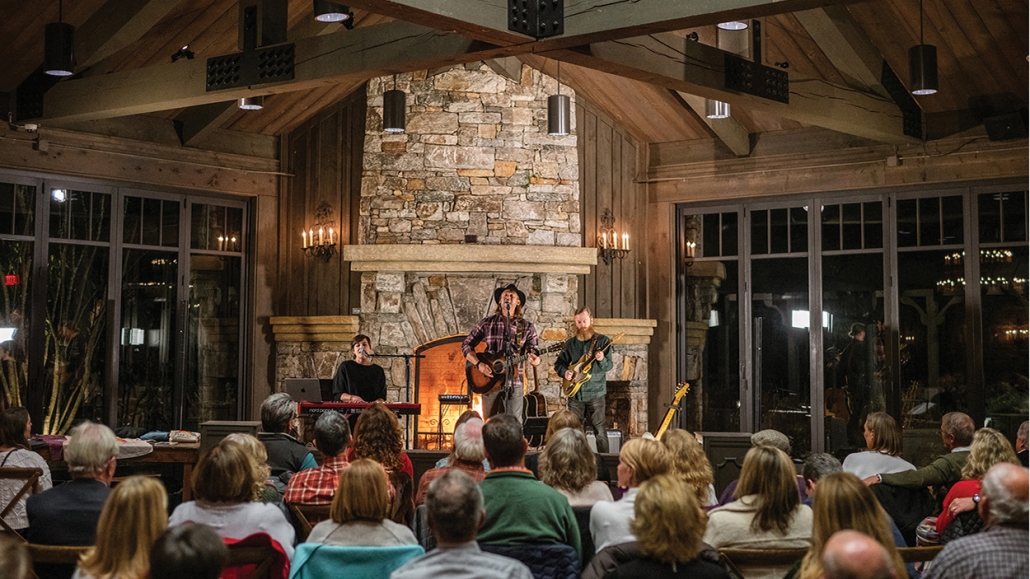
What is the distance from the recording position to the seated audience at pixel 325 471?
424 cm

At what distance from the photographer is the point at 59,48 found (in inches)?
298

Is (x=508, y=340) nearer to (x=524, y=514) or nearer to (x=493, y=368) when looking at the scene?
(x=493, y=368)

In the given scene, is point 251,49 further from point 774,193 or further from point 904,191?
point 904,191

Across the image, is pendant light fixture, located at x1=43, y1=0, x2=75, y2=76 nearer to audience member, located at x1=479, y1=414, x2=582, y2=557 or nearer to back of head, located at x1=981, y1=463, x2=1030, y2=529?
audience member, located at x1=479, y1=414, x2=582, y2=557

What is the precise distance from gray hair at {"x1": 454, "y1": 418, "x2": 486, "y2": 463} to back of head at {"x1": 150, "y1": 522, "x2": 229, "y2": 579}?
2.04 m

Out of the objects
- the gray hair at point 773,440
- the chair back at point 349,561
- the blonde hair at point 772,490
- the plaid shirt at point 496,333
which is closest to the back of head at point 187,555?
the chair back at point 349,561

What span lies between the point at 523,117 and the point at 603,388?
309cm

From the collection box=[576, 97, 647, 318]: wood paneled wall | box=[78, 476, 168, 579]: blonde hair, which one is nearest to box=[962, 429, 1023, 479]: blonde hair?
box=[78, 476, 168, 579]: blonde hair

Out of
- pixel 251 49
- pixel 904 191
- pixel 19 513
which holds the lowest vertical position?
pixel 19 513

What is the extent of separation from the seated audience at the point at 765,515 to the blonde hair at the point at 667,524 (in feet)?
1.72

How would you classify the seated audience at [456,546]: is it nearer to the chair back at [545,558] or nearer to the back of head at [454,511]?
the back of head at [454,511]

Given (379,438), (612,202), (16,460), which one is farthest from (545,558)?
(612,202)

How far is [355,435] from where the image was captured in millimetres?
4785

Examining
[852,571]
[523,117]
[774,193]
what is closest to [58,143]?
[523,117]
